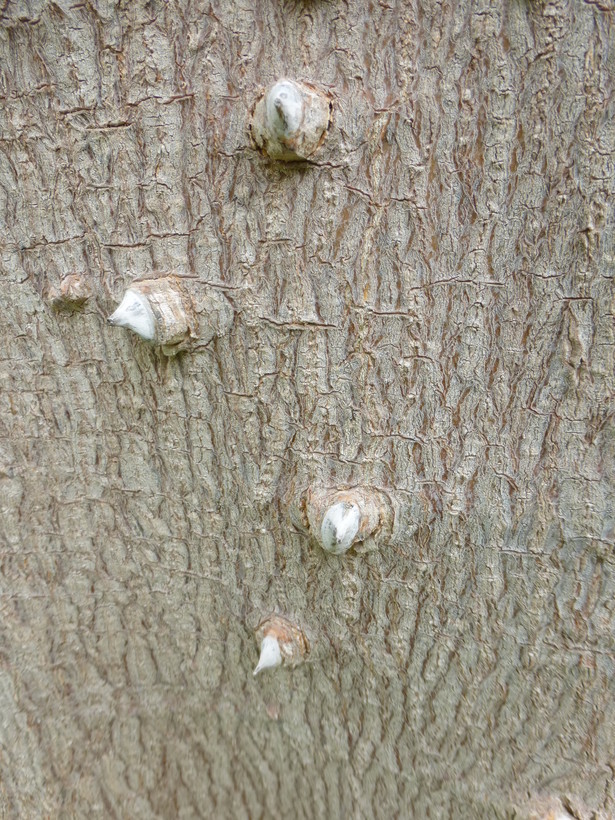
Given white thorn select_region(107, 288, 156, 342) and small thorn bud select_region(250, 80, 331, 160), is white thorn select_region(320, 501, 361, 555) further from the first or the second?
small thorn bud select_region(250, 80, 331, 160)

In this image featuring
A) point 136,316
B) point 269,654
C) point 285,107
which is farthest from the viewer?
point 269,654

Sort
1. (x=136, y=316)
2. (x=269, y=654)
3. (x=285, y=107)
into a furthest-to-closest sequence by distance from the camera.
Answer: (x=269, y=654)
(x=136, y=316)
(x=285, y=107)

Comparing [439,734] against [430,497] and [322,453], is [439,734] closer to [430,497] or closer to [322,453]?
[430,497]

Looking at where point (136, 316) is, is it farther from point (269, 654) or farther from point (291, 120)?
point (269, 654)

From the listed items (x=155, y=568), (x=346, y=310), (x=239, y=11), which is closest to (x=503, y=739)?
(x=155, y=568)

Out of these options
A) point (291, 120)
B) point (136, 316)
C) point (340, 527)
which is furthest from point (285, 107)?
point (340, 527)

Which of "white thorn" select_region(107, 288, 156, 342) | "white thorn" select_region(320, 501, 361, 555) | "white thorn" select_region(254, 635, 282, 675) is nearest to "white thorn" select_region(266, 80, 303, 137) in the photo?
"white thorn" select_region(107, 288, 156, 342)

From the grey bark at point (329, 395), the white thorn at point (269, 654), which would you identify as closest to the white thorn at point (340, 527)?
the grey bark at point (329, 395)
